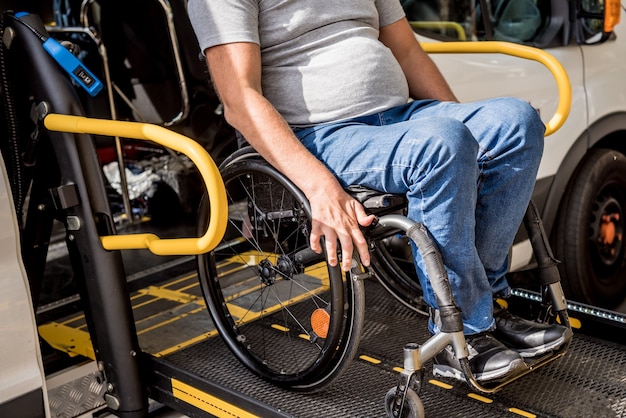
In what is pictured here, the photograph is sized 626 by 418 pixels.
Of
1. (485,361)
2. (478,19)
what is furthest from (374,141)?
(478,19)

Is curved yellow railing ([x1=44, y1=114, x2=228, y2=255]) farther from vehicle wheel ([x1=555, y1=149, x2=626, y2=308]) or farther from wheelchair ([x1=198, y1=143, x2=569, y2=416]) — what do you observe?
vehicle wheel ([x1=555, y1=149, x2=626, y2=308])

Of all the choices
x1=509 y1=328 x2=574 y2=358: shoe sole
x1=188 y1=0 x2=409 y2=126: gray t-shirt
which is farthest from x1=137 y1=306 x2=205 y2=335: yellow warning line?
x1=509 y1=328 x2=574 y2=358: shoe sole

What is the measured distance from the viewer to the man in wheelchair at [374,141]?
203cm

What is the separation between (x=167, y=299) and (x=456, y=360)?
143 centimetres

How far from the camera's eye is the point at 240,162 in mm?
2350

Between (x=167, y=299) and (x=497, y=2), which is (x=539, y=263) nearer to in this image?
(x=167, y=299)

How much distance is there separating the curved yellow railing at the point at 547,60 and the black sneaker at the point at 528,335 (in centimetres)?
60

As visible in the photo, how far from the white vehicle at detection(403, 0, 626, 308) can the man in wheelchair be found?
1.20m

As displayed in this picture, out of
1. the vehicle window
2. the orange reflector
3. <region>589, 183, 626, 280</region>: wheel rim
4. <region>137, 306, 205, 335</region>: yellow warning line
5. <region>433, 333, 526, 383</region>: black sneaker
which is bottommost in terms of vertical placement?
<region>589, 183, 626, 280</region>: wheel rim

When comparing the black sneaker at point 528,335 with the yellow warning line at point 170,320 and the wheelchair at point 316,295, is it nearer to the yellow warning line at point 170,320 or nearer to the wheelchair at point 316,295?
the wheelchair at point 316,295

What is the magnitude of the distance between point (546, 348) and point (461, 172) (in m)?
0.57

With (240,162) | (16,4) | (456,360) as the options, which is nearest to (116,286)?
(240,162)

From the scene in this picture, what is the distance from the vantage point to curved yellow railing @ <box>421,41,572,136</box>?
8.59 feet

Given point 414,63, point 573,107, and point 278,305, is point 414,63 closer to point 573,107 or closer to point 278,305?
point 278,305
